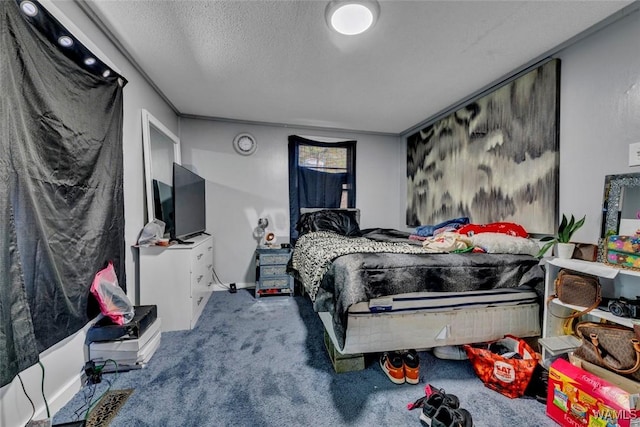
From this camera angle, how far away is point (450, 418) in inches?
46.3

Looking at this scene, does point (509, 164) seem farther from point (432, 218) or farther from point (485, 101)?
point (432, 218)

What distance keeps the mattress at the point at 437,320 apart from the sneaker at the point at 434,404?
32cm

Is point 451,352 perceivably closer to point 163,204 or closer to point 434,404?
point 434,404

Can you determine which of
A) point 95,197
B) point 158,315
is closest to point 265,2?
point 95,197

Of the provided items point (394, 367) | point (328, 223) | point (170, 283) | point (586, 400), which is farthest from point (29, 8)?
point (586, 400)

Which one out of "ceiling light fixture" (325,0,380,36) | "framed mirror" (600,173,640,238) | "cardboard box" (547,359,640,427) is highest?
"ceiling light fixture" (325,0,380,36)

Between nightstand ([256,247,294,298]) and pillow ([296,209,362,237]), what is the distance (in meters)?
0.48

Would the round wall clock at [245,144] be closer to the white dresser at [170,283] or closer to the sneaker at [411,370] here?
the white dresser at [170,283]

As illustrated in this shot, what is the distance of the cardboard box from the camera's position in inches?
42.2

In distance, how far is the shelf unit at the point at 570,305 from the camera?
1422mm

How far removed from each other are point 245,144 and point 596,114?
139 inches

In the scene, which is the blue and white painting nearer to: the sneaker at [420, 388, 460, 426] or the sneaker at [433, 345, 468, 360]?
the sneaker at [433, 345, 468, 360]

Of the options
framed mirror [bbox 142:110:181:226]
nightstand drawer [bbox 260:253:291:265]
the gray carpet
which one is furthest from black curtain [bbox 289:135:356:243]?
the gray carpet

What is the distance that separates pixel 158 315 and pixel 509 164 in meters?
3.52
